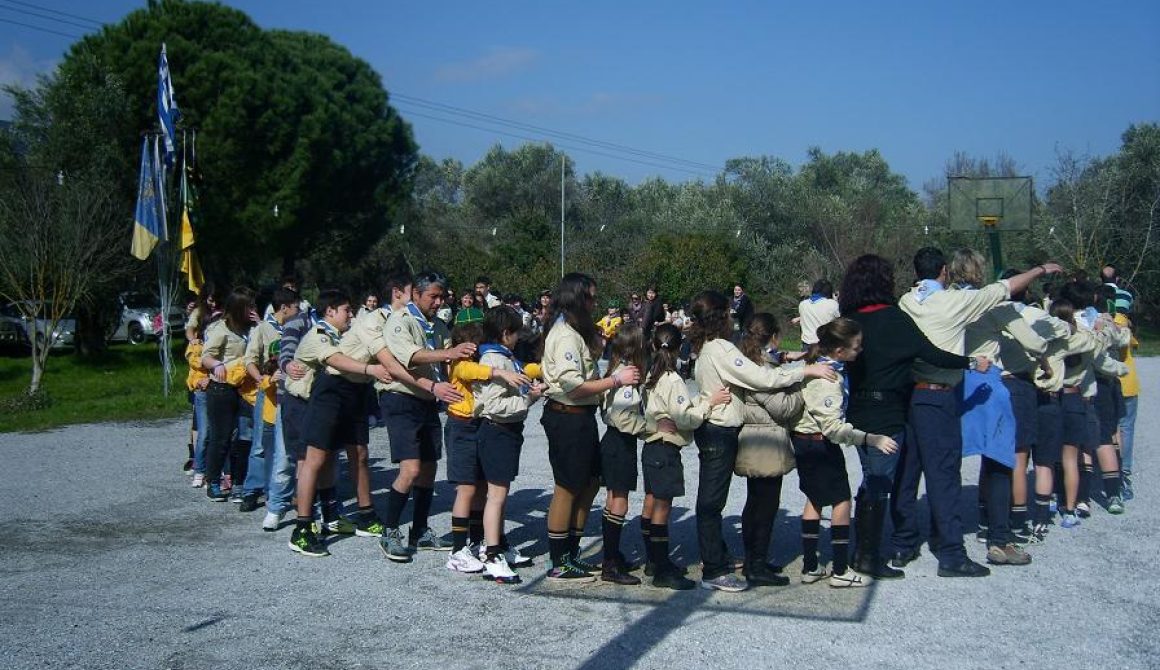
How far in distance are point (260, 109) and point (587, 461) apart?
26737mm

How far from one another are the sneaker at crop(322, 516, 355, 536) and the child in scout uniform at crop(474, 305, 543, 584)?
5.57 ft

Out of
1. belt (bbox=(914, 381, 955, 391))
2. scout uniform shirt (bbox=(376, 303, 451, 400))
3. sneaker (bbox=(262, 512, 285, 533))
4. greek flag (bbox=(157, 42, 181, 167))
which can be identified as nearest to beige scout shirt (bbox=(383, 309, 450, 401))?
scout uniform shirt (bbox=(376, 303, 451, 400))

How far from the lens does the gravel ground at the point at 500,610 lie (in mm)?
5035

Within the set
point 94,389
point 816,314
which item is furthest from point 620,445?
point 94,389

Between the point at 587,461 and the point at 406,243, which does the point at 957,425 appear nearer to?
the point at 587,461

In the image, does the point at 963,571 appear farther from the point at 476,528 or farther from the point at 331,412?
the point at 331,412

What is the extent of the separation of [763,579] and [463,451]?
2.03 meters

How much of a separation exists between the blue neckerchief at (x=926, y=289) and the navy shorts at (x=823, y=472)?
3.92 feet

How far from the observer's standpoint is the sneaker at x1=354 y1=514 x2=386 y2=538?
7.67m

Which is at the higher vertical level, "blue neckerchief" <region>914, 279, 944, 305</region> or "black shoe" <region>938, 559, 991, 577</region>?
"blue neckerchief" <region>914, 279, 944, 305</region>

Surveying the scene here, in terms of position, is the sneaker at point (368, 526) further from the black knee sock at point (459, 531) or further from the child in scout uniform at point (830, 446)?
the child in scout uniform at point (830, 446)

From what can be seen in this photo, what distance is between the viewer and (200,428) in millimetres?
9398

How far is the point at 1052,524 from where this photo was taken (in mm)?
7957

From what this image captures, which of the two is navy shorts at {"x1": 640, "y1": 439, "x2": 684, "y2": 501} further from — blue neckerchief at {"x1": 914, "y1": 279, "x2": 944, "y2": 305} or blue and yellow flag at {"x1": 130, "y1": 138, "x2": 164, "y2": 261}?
blue and yellow flag at {"x1": 130, "y1": 138, "x2": 164, "y2": 261}
